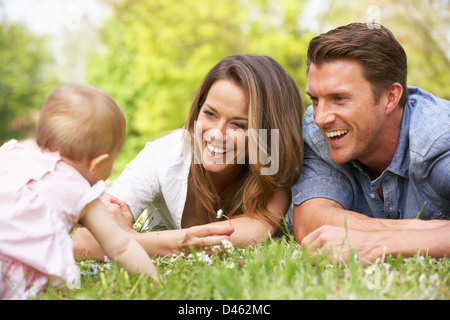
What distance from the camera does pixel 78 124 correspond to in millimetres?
2369

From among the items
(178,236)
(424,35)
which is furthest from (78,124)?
(424,35)

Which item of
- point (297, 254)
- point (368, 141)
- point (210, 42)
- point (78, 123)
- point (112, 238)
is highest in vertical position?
point (210, 42)

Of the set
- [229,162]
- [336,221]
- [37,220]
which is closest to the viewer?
[37,220]

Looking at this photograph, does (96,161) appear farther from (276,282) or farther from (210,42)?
(210,42)

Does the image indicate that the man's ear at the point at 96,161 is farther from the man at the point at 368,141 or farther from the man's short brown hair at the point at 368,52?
the man's short brown hair at the point at 368,52

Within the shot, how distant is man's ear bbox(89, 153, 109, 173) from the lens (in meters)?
2.45

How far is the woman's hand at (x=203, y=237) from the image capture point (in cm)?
310

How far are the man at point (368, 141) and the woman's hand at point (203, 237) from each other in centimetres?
69

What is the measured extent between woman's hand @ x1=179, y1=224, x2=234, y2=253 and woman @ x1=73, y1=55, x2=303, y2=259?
→ 12 centimetres

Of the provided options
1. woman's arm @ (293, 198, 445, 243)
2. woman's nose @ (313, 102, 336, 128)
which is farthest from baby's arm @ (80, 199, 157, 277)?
woman's nose @ (313, 102, 336, 128)

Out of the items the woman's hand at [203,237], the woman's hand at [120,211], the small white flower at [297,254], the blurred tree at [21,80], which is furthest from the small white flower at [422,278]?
the blurred tree at [21,80]

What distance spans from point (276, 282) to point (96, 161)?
1.02 meters
